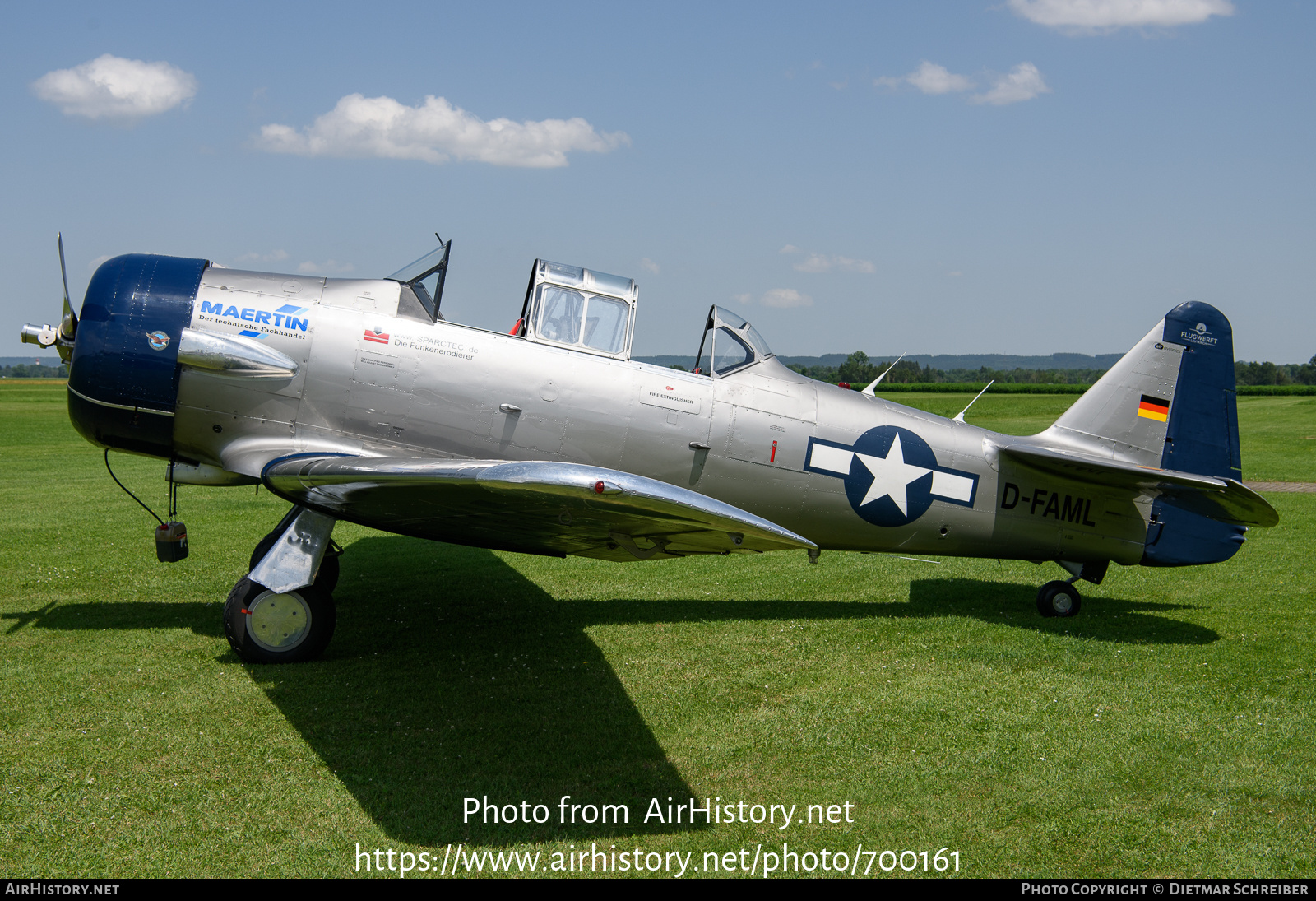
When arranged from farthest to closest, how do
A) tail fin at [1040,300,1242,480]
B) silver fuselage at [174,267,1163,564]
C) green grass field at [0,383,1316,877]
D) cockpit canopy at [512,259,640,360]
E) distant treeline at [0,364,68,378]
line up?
1. distant treeline at [0,364,68,378]
2. tail fin at [1040,300,1242,480]
3. cockpit canopy at [512,259,640,360]
4. silver fuselage at [174,267,1163,564]
5. green grass field at [0,383,1316,877]

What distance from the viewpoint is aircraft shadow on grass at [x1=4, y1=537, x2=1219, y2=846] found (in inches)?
168

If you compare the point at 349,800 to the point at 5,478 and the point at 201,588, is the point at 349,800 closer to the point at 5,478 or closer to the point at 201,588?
the point at 201,588

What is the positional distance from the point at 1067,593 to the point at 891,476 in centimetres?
209

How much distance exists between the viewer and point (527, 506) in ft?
14.4

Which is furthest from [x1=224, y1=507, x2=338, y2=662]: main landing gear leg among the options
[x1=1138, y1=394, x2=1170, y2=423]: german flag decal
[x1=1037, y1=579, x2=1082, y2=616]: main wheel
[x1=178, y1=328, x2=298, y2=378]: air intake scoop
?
[x1=1138, y1=394, x2=1170, y2=423]: german flag decal

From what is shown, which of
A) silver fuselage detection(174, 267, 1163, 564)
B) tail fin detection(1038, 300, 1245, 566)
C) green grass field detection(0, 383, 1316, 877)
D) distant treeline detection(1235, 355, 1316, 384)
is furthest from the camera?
distant treeline detection(1235, 355, 1316, 384)

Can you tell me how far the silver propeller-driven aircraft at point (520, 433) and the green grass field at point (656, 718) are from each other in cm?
77

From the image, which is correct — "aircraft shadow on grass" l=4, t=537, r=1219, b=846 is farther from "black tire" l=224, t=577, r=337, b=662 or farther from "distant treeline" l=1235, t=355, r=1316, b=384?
"distant treeline" l=1235, t=355, r=1316, b=384

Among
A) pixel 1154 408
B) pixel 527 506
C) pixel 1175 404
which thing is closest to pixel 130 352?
pixel 527 506

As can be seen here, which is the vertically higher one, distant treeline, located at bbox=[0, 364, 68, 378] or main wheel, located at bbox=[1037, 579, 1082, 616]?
main wheel, located at bbox=[1037, 579, 1082, 616]

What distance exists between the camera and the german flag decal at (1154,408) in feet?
25.3

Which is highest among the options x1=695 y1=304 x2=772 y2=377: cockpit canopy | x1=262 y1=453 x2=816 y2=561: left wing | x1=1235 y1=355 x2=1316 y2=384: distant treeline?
x1=1235 y1=355 x2=1316 y2=384: distant treeline

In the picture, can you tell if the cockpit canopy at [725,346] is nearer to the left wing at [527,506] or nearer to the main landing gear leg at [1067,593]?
the left wing at [527,506]

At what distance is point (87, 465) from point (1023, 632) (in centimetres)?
1853
